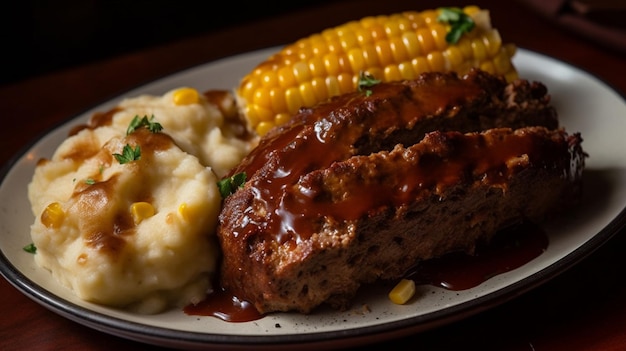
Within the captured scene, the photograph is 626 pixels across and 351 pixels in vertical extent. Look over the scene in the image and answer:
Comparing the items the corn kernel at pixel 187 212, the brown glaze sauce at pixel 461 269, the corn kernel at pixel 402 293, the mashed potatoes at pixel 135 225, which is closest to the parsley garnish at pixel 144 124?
Result: the mashed potatoes at pixel 135 225

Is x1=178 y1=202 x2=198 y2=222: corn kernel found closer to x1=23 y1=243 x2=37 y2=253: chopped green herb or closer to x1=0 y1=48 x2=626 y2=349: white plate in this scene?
x1=0 y1=48 x2=626 y2=349: white plate

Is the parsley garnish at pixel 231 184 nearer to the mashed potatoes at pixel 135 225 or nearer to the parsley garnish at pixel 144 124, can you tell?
the mashed potatoes at pixel 135 225

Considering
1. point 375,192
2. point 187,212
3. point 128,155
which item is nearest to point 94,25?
point 128,155

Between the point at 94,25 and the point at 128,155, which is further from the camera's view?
the point at 94,25

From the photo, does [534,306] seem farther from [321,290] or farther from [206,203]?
[206,203]

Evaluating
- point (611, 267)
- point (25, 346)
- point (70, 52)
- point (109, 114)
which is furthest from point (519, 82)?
point (70, 52)

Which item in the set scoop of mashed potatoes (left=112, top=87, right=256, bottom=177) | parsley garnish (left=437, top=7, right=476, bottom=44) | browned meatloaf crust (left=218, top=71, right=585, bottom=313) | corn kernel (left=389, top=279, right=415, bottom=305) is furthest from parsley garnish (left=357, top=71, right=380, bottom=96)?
corn kernel (left=389, top=279, right=415, bottom=305)

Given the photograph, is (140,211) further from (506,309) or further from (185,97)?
(506,309)

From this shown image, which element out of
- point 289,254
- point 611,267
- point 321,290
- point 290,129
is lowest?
point 611,267
